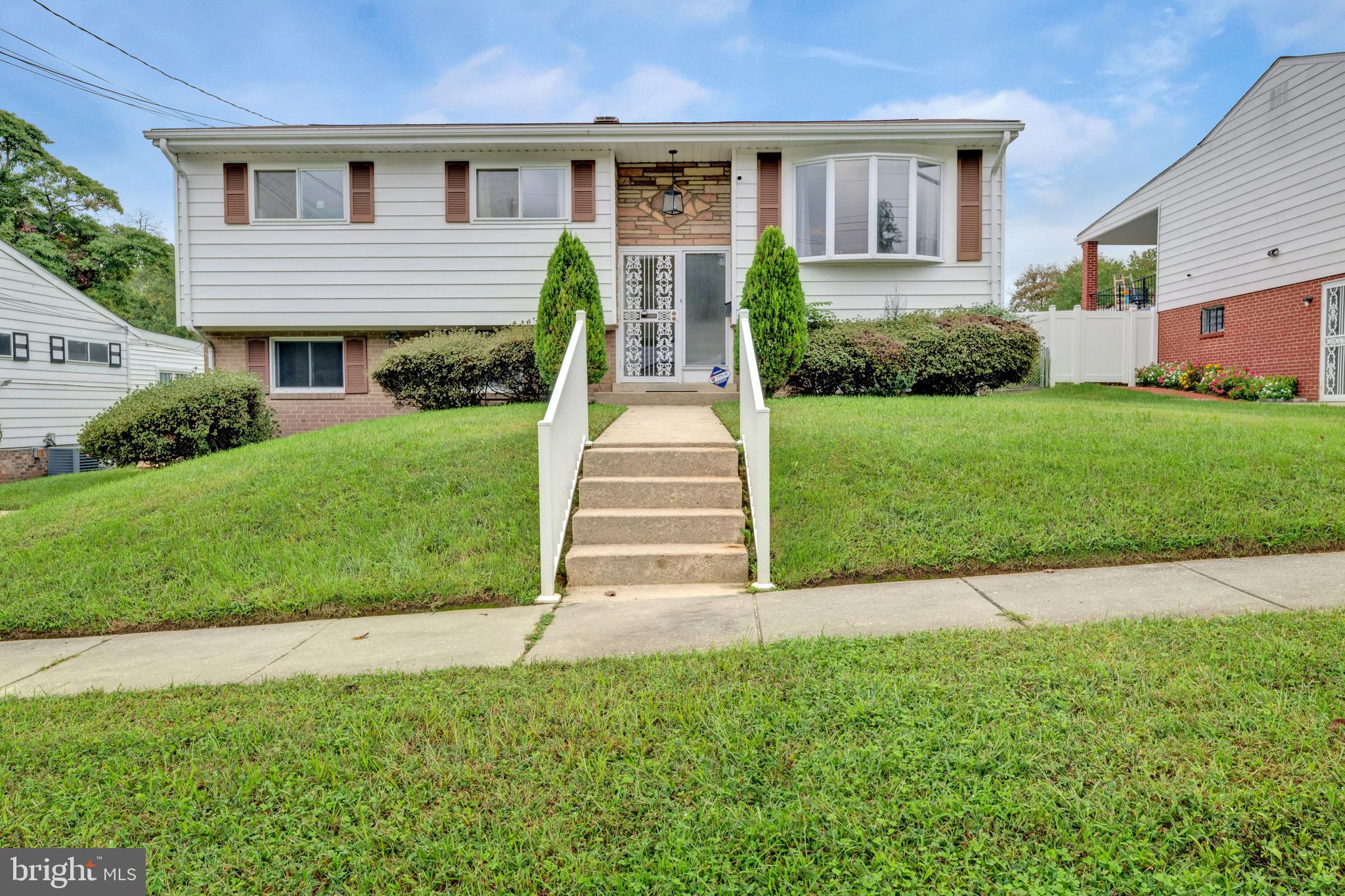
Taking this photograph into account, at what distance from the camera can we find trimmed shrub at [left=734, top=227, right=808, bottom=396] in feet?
29.7

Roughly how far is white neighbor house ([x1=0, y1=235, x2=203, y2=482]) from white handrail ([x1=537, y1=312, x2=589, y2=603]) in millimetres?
14739

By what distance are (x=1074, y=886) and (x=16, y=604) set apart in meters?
5.60

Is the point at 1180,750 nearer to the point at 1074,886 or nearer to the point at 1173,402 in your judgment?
the point at 1074,886

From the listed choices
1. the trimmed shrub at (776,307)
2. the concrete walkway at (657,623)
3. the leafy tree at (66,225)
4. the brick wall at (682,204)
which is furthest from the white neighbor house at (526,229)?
the leafy tree at (66,225)

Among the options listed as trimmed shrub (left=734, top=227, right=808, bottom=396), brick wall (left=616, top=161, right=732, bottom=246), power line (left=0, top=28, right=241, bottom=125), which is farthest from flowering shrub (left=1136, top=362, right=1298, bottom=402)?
power line (left=0, top=28, right=241, bottom=125)

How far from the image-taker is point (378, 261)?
11.8 metres

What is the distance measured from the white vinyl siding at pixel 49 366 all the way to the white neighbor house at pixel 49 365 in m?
0.02

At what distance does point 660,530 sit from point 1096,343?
15.0m

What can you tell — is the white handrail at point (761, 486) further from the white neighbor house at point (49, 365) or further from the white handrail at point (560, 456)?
the white neighbor house at point (49, 365)

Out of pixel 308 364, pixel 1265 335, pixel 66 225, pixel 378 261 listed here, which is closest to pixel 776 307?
pixel 378 261

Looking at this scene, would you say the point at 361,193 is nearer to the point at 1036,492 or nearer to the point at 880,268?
the point at 880,268

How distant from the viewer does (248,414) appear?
10125 millimetres

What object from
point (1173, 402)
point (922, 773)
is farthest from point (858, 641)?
point (1173, 402)

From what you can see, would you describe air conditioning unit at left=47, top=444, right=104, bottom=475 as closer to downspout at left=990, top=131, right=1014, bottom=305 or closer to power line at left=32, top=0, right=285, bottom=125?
power line at left=32, top=0, right=285, bottom=125
